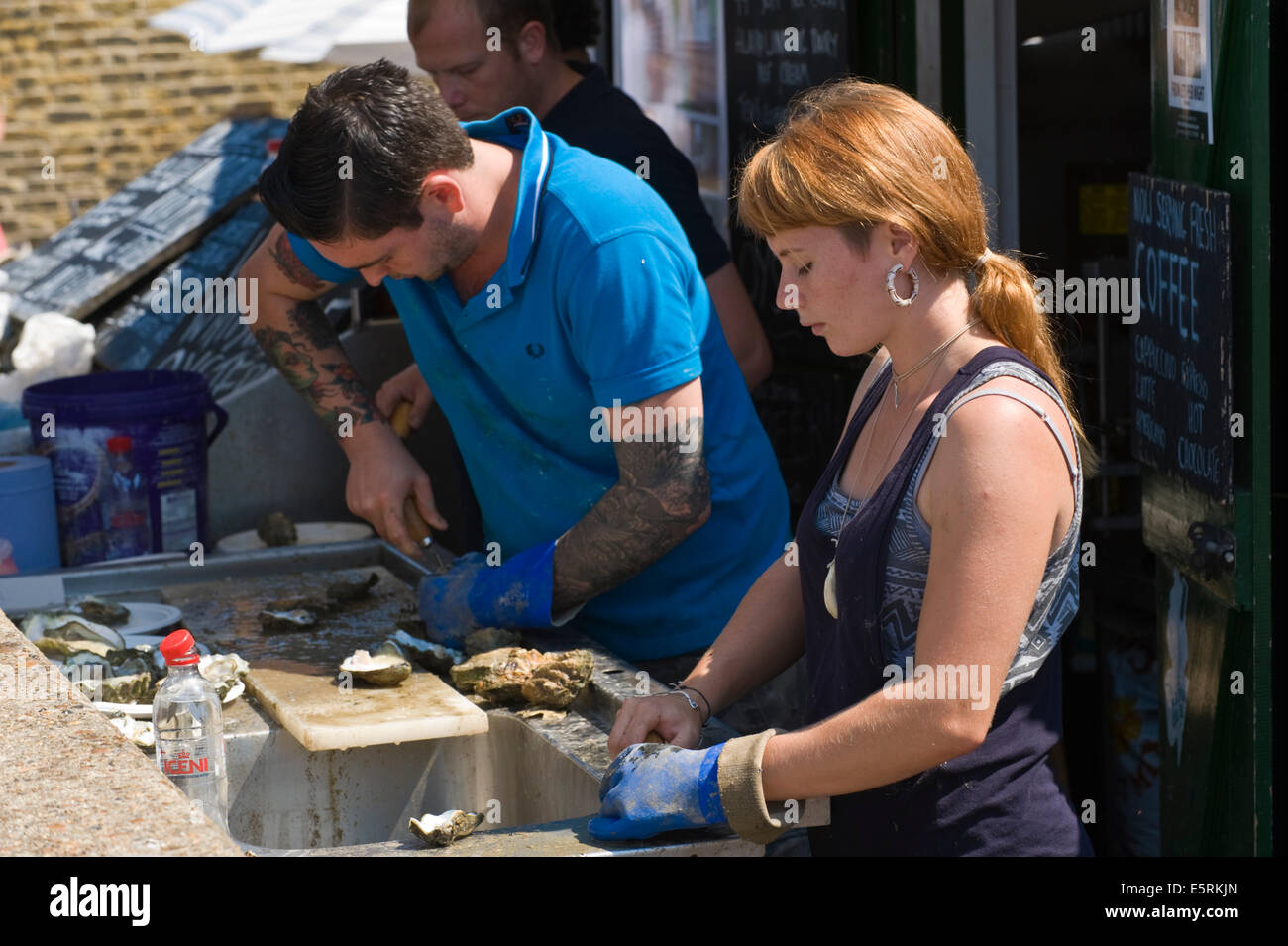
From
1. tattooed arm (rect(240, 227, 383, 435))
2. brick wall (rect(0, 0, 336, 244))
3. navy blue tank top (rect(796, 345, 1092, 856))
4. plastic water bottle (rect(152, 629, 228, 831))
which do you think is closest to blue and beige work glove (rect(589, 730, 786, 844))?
navy blue tank top (rect(796, 345, 1092, 856))

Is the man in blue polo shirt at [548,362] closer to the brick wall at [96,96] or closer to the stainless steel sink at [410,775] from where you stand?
the stainless steel sink at [410,775]

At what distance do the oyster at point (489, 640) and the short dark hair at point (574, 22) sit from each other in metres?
1.88

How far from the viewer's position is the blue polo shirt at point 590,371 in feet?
8.77

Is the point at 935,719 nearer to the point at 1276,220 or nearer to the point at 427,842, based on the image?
the point at 427,842

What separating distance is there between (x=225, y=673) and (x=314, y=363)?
0.86m

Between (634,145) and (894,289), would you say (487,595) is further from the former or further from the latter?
(634,145)

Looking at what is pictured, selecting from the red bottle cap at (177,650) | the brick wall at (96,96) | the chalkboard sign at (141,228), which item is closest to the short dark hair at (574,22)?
the chalkboard sign at (141,228)

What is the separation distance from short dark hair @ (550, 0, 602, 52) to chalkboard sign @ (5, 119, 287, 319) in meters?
1.69

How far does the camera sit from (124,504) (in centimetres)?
363

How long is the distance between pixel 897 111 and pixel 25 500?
2.40m

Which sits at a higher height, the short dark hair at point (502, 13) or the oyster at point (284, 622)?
the short dark hair at point (502, 13)

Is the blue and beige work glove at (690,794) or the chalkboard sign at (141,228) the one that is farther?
the chalkboard sign at (141,228)
